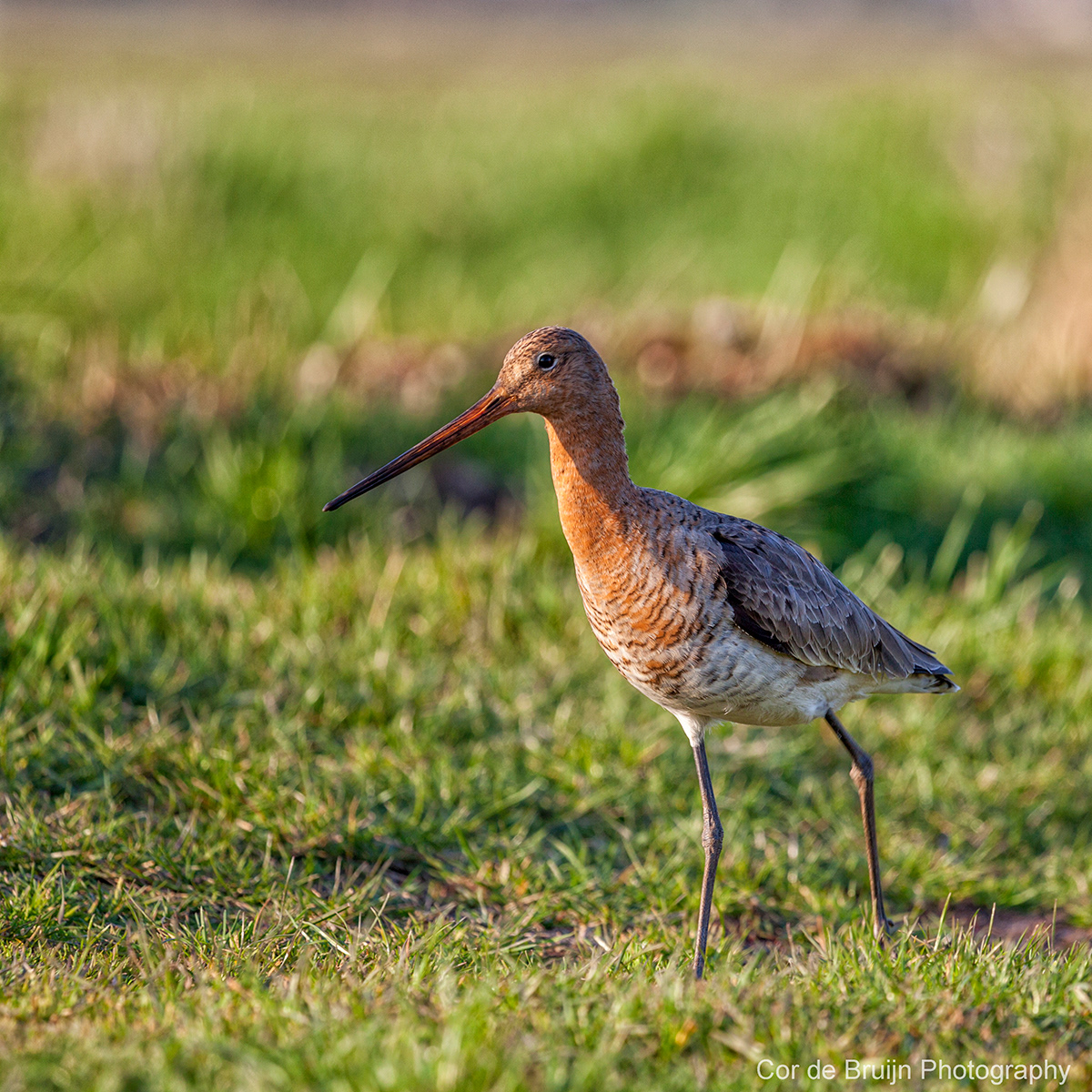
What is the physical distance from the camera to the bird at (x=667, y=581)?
11.8 feet

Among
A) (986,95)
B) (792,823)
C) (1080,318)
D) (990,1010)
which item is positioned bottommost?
(792,823)

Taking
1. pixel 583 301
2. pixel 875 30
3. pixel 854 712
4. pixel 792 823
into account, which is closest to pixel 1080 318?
pixel 583 301

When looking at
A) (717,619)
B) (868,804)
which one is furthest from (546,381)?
(868,804)

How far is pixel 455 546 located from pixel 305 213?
7.65 metres

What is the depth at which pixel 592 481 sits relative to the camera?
12.2 feet

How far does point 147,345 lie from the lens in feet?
28.0

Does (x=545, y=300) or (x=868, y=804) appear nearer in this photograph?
(x=868, y=804)

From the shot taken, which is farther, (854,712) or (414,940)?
(854,712)

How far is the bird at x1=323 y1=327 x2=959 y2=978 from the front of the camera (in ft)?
11.8

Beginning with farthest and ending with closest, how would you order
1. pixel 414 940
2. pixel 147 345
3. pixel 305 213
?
pixel 305 213
pixel 147 345
pixel 414 940

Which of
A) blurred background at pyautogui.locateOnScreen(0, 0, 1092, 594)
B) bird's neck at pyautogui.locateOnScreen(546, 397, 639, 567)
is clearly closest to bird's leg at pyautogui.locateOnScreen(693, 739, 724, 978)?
bird's neck at pyautogui.locateOnScreen(546, 397, 639, 567)

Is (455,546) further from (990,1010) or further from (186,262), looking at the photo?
(186,262)

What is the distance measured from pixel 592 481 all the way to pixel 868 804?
1400 millimetres

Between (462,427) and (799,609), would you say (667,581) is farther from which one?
(462,427)
